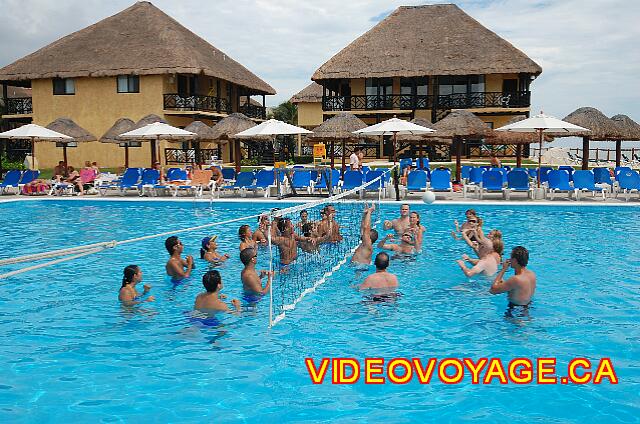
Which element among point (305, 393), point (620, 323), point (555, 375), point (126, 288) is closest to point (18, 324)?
point (126, 288)

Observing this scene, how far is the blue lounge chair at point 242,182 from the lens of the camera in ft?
63.9

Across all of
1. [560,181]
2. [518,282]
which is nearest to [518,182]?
[560,181]

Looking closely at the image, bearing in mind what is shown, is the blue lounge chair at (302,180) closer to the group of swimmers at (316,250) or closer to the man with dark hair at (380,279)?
the group of swimmers at (316,250)

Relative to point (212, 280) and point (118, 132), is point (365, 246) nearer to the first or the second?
point (212, 280)

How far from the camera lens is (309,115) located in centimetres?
5009

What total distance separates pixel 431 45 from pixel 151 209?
2679 centimetres

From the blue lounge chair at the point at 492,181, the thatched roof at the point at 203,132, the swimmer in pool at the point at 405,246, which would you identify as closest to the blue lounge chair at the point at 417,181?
the blue lounge chair at the point at 492,181

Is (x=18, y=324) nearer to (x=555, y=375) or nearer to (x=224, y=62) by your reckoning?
(x=555, y=375)

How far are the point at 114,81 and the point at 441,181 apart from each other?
83.1 ft

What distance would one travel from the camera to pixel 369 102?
130ft

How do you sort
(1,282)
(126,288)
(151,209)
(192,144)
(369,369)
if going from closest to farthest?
(369,369) < (126,288) < (1,282) < (151,209) < (192,144)

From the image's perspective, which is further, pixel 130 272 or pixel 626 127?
pixel 626 127

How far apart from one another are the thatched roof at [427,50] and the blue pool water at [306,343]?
27.5 metres

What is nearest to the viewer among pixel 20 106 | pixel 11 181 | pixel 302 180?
Result: pixel 302 180
